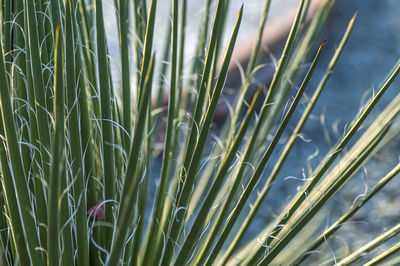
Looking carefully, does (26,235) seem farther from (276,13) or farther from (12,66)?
(276,13)

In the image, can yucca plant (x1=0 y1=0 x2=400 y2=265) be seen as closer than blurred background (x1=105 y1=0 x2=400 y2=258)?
Yes

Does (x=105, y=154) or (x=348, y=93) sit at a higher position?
(x=105, y=154)

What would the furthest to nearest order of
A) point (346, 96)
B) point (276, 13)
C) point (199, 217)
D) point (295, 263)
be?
point (276, 13) → point (346, 96) → point (295, 263) → point (199, 217)

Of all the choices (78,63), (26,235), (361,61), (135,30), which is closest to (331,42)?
(361,61)

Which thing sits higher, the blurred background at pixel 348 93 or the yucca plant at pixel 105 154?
the yucca plant at pixel 105 154

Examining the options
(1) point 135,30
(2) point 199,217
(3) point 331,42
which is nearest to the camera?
(2) point 199,217

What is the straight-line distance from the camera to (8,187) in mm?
423

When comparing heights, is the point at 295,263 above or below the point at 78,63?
below

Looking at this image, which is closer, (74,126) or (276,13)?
(74,126)

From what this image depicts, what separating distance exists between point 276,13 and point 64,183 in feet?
6.01

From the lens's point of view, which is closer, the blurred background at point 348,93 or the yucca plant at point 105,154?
the yucca plant at point 105,154

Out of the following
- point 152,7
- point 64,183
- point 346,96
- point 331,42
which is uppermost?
point 152,7

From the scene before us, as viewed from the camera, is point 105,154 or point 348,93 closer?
point 105,154

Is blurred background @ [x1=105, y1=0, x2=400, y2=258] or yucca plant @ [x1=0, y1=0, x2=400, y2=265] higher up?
yucca plant @ [x1=0, y1=0, x2=400, y2=265]
